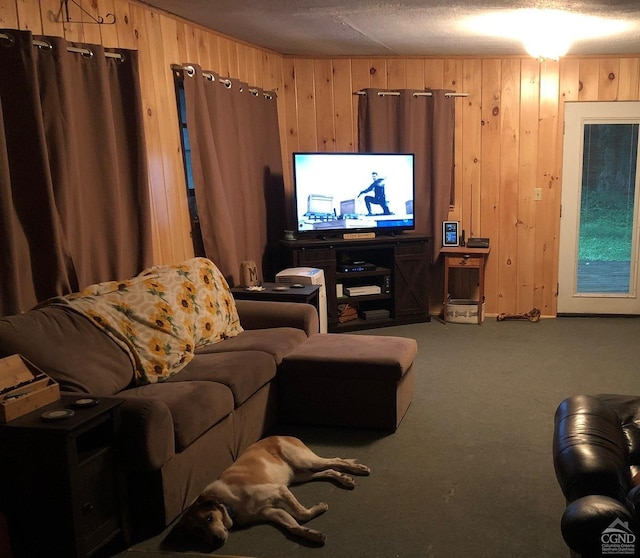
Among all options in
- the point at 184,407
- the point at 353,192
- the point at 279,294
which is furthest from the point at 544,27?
the point at 184,407

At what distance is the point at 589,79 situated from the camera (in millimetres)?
5344

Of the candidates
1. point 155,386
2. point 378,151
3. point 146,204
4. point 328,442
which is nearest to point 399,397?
point 328,442

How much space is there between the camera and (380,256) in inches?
219

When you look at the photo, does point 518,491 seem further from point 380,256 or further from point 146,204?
point 380,256

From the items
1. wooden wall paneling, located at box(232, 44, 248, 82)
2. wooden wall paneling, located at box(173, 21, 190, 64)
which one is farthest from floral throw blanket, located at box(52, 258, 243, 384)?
wooden wall paneling, located at box(232, 44, 248, 82)

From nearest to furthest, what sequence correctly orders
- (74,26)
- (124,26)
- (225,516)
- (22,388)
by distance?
1. (22,388)
2. (225,516)
3. (74,26)
4. (124,26)

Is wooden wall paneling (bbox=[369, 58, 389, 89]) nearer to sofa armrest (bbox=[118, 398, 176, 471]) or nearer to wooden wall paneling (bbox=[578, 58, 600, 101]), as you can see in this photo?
wooden wall paneling (bbox=[578, 58, 600, 101])

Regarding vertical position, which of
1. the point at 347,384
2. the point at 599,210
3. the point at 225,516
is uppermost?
the point at 599,210

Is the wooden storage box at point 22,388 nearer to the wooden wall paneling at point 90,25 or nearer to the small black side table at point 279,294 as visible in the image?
the wooden wall paneling at point 90,25

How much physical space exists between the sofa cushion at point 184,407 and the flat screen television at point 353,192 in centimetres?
265

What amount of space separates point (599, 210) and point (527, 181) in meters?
0.71

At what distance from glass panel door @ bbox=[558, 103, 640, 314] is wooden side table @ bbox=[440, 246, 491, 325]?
0.84m

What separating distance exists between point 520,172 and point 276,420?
3.54 m

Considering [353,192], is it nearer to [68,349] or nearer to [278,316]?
[278,316]
